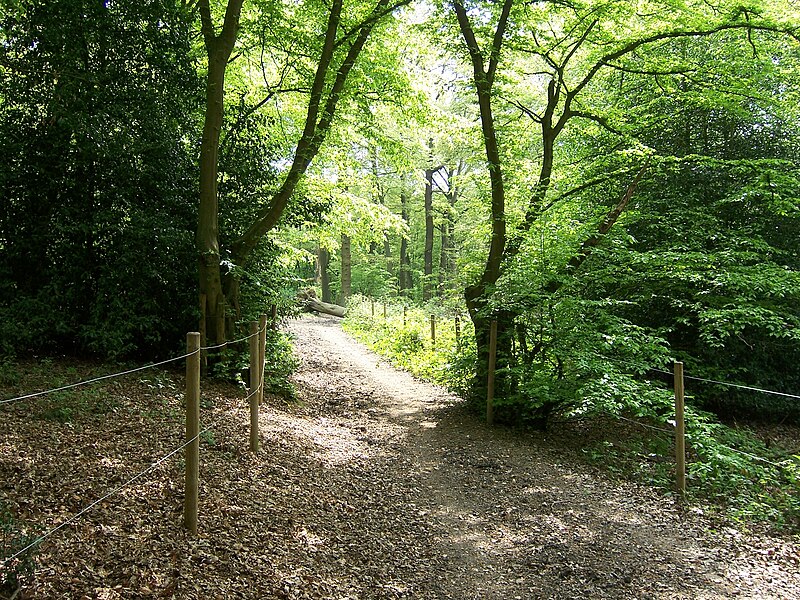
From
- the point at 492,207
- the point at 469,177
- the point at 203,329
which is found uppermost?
the point at 469,177

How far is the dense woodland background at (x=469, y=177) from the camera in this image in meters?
8.14

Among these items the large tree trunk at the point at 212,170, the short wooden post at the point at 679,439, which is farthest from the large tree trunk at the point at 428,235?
the short wooden post at the point at 679,439

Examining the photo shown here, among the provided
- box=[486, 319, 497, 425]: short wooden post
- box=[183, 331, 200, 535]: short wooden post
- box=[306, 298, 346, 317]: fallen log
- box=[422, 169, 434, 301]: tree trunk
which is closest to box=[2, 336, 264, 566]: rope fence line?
box=[183, 331, 200, 535]: short wooden post

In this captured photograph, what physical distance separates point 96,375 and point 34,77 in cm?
445

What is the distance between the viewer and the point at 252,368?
7.09 m

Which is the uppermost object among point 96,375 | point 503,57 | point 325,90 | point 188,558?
point 503,57

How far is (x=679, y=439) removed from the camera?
22.2ft

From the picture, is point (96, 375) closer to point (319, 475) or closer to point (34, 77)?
point (319, 475)

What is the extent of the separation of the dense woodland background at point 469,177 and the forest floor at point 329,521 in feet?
5.19

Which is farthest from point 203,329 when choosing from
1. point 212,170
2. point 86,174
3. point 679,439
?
point 679,439

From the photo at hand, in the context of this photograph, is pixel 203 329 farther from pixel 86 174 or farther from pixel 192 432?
pixel 192 432

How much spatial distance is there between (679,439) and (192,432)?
18.4 ft

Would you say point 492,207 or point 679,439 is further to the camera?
point 492,207

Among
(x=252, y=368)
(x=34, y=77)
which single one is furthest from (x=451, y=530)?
(x=34, y=77)
